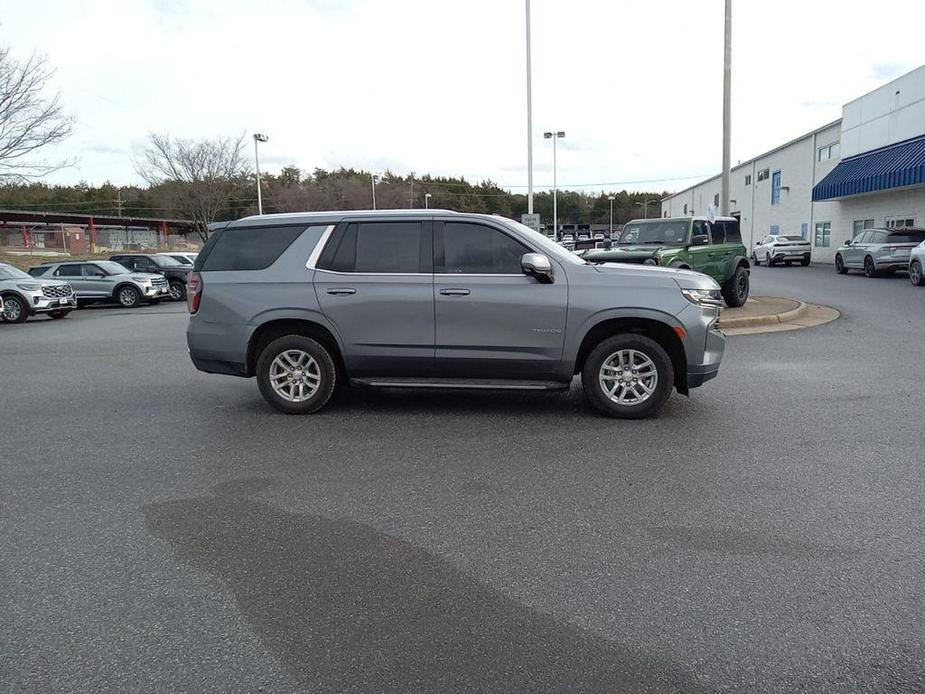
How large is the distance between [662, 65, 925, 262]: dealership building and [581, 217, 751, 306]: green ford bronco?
48.4 ft

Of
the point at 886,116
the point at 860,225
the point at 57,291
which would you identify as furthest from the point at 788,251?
the point at 57,291

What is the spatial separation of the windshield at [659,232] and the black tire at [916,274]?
941 cm

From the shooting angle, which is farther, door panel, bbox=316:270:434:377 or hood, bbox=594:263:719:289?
door panel, bbox=316:270:434:377

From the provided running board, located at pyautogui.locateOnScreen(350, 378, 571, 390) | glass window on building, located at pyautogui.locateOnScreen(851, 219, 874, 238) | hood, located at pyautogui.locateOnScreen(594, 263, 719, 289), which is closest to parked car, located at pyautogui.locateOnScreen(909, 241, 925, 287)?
glass window on building, located at pyautogui.locateOnScreen(851, 219, 874, 238)

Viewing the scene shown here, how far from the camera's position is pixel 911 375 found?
8.39 metres

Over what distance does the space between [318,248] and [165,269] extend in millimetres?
20392

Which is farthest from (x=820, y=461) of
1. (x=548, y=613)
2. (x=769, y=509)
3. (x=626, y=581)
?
(x=548, y=613)

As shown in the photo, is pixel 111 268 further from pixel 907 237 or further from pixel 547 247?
pixel 907 237

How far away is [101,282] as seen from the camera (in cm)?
2241

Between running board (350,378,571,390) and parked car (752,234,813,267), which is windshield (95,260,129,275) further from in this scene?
parked car (752,234,813,267)

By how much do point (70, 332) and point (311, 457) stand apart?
483 inches

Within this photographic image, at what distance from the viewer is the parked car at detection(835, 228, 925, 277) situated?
76.4ft

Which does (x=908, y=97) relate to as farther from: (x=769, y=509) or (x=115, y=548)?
(x=115, y=548)

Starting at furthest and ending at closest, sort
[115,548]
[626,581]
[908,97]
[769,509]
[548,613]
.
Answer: [908,97] → [769,509] → [115,548] → [626,581] → [548,613]
